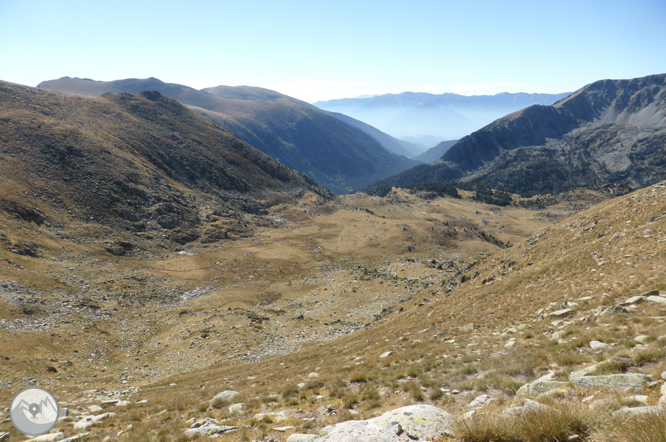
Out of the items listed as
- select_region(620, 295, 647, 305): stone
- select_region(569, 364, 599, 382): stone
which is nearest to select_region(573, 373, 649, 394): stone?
select_region(569, 364, 599, 382): stone

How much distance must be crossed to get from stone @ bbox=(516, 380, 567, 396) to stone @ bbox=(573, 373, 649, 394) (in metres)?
0.48

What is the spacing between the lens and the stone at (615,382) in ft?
23.5

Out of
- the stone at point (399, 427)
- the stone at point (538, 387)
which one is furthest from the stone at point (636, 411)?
the stone at point (399, 427)

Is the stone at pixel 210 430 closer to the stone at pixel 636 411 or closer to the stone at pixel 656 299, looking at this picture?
the stone at pixel 636 411

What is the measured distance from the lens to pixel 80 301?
4003 centimetres

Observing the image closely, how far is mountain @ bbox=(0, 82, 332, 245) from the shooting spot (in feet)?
248

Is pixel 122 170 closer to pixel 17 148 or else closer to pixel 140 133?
pixel 17 148

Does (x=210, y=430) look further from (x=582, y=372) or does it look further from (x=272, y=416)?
(x=582, y=372)

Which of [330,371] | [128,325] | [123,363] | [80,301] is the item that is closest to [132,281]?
[80,301]

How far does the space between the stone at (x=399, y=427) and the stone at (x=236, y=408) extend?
5987mm

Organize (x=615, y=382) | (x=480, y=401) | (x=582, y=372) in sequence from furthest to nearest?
(x=480, y=401)
(x=582, y=372)
(x=615, y=382)

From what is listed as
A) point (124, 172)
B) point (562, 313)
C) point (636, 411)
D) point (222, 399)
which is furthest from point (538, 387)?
point (124, 172)

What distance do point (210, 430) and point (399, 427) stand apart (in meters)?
7.14

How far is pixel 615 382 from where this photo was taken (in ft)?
24.6
